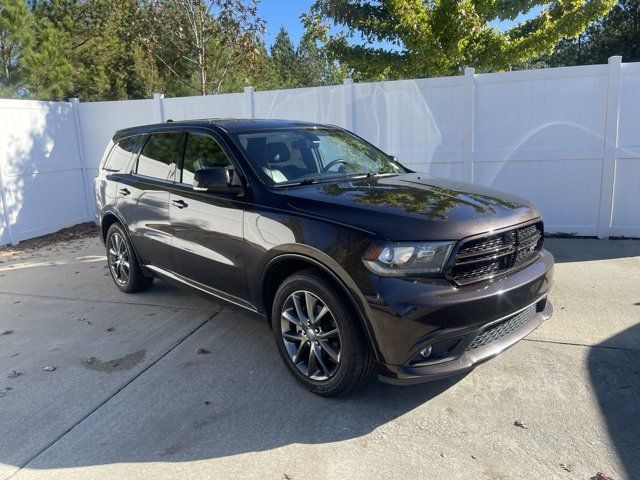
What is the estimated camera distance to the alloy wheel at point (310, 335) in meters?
3.34

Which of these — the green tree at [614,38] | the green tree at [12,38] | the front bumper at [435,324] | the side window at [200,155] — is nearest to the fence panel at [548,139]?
the side window at [200,155]

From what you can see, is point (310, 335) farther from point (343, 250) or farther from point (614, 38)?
point (614, 38)

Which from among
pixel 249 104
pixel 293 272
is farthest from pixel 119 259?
pixel 249 104

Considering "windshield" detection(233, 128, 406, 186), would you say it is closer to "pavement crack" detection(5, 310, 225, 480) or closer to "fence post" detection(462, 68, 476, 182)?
"pavement crack" detection(5, 310, 225, 480)

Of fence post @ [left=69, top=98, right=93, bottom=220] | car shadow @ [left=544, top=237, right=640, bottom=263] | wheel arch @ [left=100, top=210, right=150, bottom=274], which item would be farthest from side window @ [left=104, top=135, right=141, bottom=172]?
car shadow @ [left=544, top=237, right=640, bottom=263]

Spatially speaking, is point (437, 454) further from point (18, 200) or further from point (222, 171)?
point (18, 200)

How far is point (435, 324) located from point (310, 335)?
0.92m

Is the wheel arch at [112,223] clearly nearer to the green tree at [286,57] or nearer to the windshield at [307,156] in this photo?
the windshield at [307,156]

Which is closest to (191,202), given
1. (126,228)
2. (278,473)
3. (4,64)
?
(126,228)

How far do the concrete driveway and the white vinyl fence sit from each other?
9.12ft

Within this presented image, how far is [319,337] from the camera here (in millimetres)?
3383

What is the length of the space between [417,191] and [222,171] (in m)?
1.43

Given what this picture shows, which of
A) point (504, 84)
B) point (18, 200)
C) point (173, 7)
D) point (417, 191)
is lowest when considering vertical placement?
point (18, 200)

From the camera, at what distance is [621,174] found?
720 centimetres
